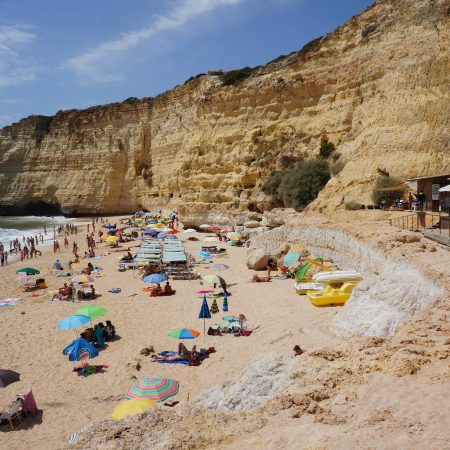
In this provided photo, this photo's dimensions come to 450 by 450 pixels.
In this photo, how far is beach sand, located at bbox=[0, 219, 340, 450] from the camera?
7.93m

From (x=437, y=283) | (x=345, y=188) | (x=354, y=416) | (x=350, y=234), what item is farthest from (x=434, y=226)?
(x=354, y=416)

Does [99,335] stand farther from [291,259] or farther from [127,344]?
[291,259]

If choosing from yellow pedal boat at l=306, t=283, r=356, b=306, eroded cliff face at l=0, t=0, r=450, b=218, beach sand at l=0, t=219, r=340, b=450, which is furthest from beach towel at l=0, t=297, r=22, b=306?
eroded cliff face at l=0, t=0, r=450, b=218

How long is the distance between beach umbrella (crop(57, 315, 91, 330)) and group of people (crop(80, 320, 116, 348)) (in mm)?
432

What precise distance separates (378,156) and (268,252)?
8.02m

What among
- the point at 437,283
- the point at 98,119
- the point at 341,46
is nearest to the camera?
the point at 437,283

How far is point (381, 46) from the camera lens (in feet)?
85.4

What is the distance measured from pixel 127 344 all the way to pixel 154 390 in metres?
3.53

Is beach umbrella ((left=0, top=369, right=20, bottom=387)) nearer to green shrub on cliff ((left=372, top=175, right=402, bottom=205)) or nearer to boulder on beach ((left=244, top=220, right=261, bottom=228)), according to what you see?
green shrub on cliff ((left=372, top=175, right=402, bottom=205))

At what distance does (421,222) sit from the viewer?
1416 cm

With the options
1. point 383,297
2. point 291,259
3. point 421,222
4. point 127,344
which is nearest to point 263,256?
point 291,259

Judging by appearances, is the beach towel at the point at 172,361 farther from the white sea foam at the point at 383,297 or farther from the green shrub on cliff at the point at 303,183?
the green shrub on cliff at the point at 303,183

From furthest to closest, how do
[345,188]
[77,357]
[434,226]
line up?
[345,188], [434,226], [77,357]

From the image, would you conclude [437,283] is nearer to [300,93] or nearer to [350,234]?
[350,234]
